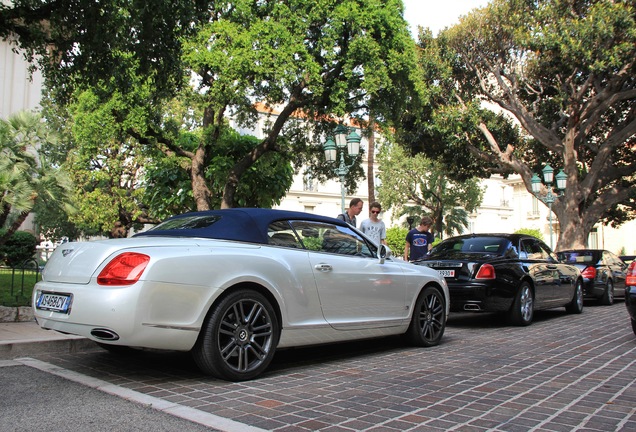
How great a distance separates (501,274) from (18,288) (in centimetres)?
763

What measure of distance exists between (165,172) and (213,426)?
1771 centimetres

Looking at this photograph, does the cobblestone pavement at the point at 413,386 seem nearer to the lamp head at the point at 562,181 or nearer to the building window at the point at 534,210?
the lamp head at the point at 562,181

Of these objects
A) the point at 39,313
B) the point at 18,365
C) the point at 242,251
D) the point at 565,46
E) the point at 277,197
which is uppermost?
the point at 565,46

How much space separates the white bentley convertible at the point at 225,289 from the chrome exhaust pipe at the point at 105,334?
0.4 inches

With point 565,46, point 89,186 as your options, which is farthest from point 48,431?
point 89,186

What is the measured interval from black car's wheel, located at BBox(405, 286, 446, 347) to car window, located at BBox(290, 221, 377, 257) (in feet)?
3.23

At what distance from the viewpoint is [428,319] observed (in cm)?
692

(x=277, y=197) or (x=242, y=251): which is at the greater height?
(x=277, y=197)

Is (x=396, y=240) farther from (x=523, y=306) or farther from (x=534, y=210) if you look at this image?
(x=523, y=306)

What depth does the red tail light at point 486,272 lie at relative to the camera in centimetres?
862

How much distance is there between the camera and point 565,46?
18.5 m

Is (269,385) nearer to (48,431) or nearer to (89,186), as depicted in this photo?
(48,431)

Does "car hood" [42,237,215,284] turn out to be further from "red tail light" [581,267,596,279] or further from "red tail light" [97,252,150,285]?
"red tail light" [581,267,596,279]

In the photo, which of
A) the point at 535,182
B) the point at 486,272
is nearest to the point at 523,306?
the point at 486,272
